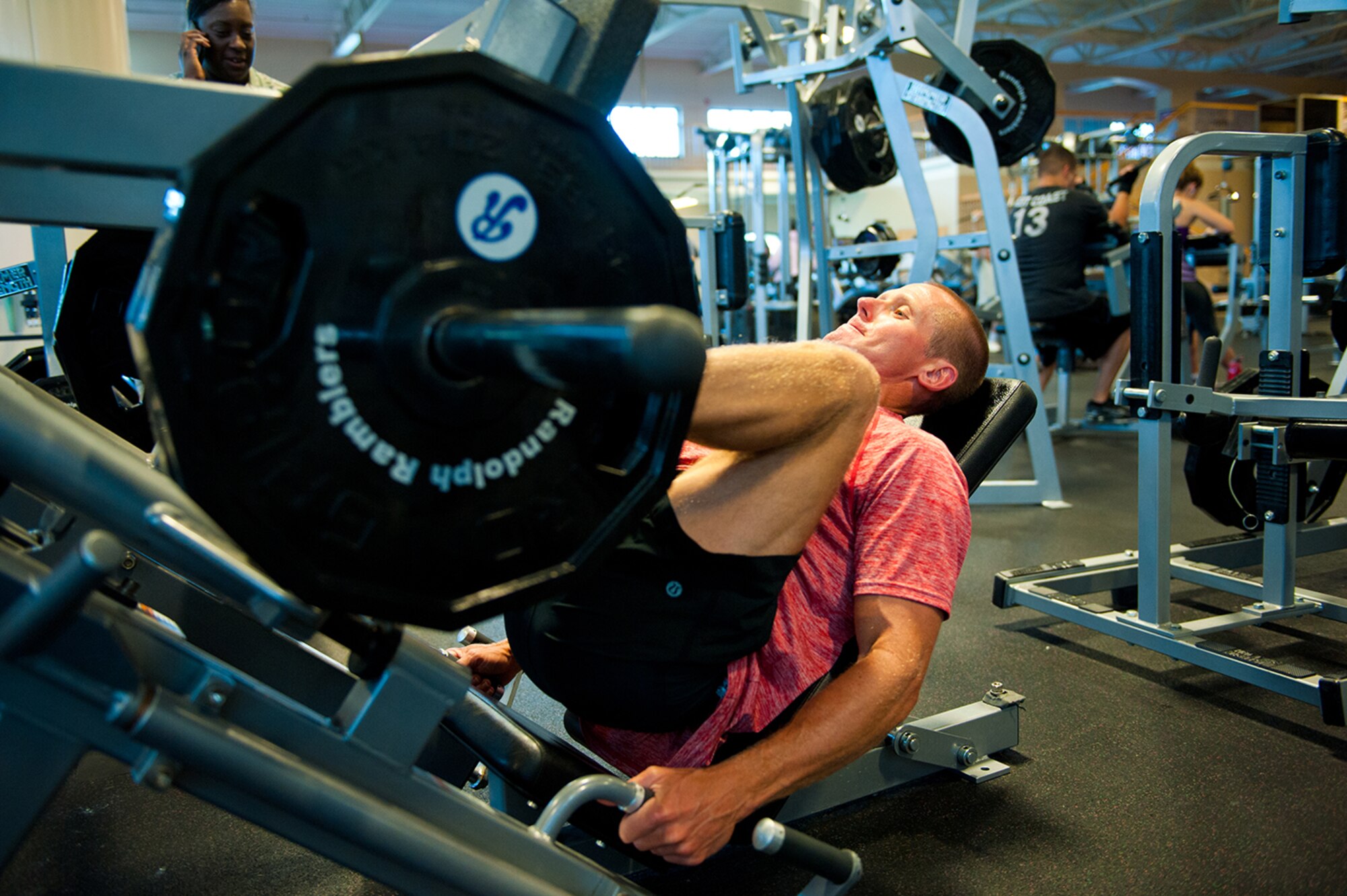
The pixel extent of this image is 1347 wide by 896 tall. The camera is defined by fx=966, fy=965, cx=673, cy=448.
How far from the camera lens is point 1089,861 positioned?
135cm

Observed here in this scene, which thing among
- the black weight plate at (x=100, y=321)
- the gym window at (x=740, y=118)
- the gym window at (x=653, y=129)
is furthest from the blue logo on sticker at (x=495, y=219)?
the gym window at (x=740, y=118)

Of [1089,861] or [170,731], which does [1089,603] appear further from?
[170,731]

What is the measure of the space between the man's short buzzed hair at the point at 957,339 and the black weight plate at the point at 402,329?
83cm

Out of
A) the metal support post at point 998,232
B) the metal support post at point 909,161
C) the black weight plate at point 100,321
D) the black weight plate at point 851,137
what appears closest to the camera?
the black weight plate at point 100,321

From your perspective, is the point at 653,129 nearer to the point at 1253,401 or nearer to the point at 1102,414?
the point at 1102,414

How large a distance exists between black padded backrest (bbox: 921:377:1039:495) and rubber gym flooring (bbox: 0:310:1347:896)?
1.73ft

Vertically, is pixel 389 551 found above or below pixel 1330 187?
below

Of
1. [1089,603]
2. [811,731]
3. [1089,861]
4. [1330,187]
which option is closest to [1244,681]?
[1089,603]

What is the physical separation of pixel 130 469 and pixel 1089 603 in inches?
85.2

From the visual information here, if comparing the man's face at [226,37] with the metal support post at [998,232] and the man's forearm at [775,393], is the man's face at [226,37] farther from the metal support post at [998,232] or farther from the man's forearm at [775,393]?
the metal support post at [998,232]

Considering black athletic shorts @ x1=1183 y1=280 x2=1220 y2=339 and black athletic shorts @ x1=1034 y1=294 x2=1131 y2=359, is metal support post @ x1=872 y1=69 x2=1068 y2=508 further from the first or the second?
black athletic shorts @ x1=1183 y1=280 x2=1220 y2=339

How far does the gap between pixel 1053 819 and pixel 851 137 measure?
135 inches

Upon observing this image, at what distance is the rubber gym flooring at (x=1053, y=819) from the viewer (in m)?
1.32

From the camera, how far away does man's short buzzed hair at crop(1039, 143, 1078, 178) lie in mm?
4871
